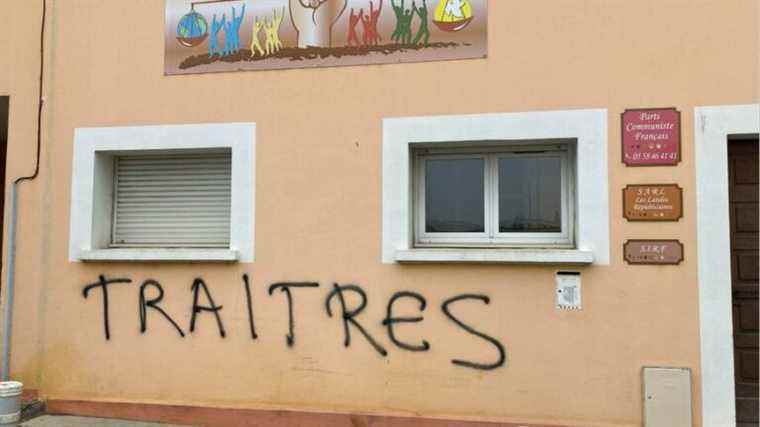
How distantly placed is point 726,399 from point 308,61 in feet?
13.6

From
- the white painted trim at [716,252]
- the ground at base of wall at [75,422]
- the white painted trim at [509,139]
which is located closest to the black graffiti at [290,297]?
the white painted trim at [509,139]

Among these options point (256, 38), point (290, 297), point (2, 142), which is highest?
point (256, 38)

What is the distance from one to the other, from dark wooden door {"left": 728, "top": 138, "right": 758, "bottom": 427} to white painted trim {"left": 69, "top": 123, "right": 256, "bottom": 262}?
3.84 meters

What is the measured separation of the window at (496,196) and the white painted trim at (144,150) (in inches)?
56.9

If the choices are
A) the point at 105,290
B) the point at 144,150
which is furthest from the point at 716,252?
the point at 105,290

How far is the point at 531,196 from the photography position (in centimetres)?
492

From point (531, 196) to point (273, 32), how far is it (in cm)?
260

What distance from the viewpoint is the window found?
4883mm

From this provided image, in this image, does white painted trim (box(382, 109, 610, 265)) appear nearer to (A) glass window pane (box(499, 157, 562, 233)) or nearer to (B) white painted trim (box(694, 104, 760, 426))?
(A) glass window pane (box(499, 157, 562, 233))

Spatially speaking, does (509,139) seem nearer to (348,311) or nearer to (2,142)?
(348,311)

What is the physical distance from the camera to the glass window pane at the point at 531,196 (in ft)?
16.1

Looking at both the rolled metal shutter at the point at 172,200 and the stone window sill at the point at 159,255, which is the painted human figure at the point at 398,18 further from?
the stone window sill at the point at 159,255

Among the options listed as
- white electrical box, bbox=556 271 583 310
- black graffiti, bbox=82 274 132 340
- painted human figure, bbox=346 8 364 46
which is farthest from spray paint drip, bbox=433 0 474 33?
black graffiti, bbox=82 274 132 340

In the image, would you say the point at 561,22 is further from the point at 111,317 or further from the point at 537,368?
A: the point at 111,317
